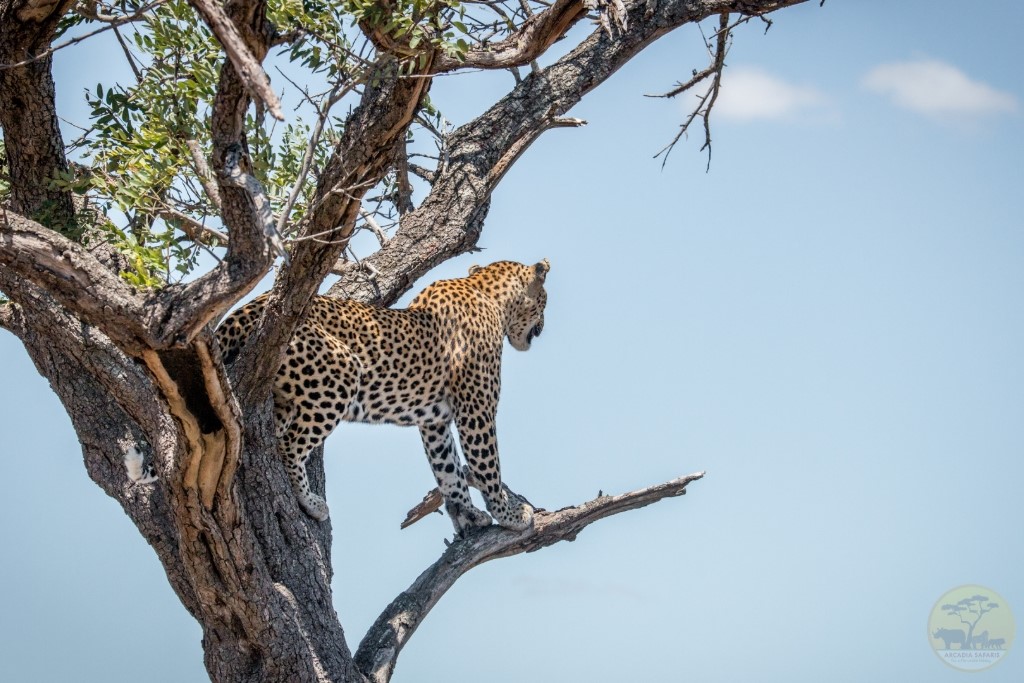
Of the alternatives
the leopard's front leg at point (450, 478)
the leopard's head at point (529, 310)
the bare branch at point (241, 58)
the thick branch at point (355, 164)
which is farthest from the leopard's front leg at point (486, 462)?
the bare branch at point (241, 58)

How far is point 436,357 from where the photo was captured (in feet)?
29.7

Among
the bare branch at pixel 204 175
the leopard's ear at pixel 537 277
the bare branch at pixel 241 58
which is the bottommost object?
the bare branch at pixel 241 58

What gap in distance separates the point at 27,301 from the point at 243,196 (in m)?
1.96

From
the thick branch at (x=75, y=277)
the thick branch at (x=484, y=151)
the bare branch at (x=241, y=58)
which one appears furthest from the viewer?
the thick branch at (x=484, y=151)

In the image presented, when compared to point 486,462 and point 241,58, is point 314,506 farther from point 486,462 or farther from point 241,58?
point 241,58

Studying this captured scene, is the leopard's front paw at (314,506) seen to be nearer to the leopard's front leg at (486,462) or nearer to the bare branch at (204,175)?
the leopard's front leg at (486,462)

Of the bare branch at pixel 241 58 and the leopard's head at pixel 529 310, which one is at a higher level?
the leopard's head at pixel 529 310

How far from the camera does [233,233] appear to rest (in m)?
5.42

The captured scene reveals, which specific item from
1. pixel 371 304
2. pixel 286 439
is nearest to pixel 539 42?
pixel 371 304

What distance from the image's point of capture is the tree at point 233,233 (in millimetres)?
5480

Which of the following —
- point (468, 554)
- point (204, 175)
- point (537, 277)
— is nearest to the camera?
point (204, 175)

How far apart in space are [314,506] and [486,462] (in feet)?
6.56

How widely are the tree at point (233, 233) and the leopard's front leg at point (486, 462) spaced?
53 cm

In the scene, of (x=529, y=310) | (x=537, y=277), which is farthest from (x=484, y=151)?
(x=529, y=310)
